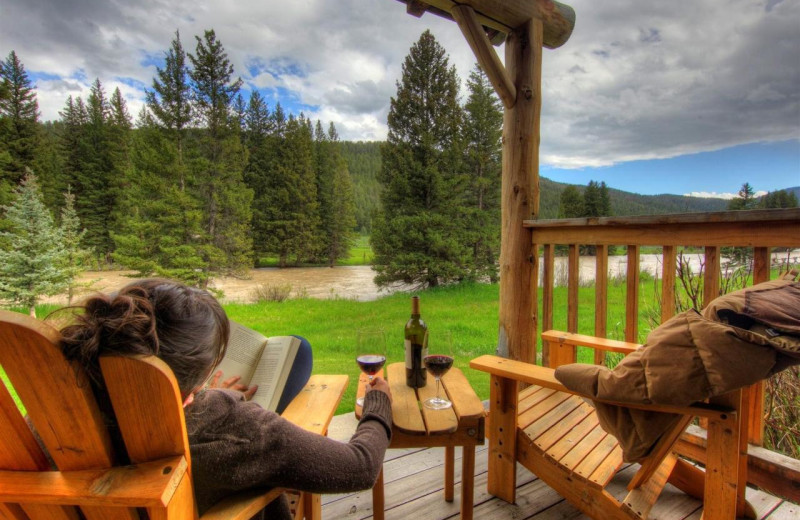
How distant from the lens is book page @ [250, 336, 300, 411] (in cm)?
111

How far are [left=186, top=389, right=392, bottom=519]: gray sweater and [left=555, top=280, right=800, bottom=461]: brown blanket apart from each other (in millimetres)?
702

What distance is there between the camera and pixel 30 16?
3139 millimetres

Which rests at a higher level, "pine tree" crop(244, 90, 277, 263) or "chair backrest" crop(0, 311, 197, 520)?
"pine tree" crop(244, 90, 277, 263)

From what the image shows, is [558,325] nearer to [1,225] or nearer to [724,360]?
[724,360]

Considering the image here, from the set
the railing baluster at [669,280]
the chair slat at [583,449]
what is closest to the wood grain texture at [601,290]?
the railing baluster at [669,280]

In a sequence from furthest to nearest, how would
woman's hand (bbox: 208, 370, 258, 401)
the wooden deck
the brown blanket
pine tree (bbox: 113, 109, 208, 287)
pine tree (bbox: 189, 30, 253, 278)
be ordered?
1. pine tree (bbox: 189, 30, 253, 278)
2. pine tree (bbox: 113, 109, 208, 287)
3. the wooden deck
4. woman's hand (bbox: 208, 370, 258, 401)
5. the brown blanket

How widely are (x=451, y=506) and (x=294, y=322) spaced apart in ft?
13.7

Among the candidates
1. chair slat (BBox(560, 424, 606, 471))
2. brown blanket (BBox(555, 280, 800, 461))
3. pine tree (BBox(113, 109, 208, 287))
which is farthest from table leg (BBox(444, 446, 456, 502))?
pine tree (BBox(113, 109, 208, 287))

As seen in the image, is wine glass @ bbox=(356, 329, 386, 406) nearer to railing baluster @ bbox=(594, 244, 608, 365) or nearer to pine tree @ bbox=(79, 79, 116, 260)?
railing baluster @ bbox=(594, 244, 608, 365)

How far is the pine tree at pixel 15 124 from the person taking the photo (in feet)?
10.5

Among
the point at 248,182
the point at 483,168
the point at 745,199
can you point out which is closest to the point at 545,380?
the point at 745,199

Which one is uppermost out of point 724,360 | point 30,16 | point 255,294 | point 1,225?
point 30,16

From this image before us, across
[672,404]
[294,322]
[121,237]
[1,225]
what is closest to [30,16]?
[1,225]

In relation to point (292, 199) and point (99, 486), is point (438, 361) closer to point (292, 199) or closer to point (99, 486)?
point (99, 486)
